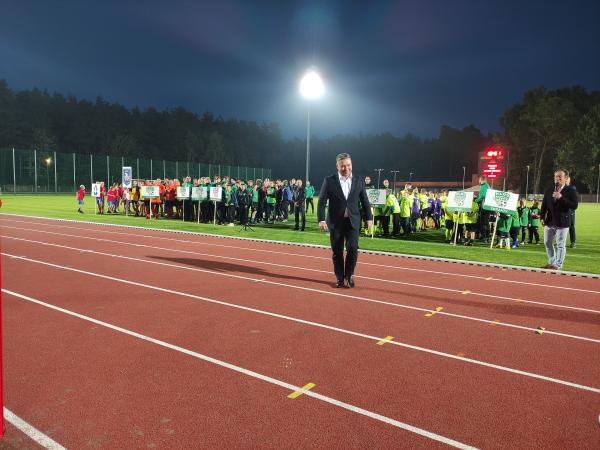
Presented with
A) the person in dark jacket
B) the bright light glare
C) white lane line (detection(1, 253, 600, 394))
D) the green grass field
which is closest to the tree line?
the bright light glare

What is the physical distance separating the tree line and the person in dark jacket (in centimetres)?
7378

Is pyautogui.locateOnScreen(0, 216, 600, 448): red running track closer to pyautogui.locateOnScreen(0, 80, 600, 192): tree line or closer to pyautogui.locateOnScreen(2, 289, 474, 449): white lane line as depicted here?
pyautogui.locateOnScreen(2, 289, 474, 449): white lane line

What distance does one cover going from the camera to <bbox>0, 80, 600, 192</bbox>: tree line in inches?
3191

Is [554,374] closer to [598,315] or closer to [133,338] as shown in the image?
[598,315]

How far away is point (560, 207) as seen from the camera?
10219 millimetres

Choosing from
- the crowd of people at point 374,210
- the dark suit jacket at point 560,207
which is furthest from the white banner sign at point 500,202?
the dark suit jacket at point 560,207

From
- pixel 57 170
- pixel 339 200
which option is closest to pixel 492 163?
pixel 339 200

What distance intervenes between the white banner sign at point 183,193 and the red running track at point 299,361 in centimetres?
1410

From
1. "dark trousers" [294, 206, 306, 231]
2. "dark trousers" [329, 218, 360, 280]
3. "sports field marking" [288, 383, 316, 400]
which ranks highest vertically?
"dark trousers" [329, 218, 360, 280]

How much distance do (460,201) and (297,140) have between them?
123 m

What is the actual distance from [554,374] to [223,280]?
5.86 m

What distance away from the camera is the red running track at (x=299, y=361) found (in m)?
3.62

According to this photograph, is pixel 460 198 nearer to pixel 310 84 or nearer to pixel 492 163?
pixel 310 84

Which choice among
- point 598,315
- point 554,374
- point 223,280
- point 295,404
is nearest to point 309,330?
point 295,404
